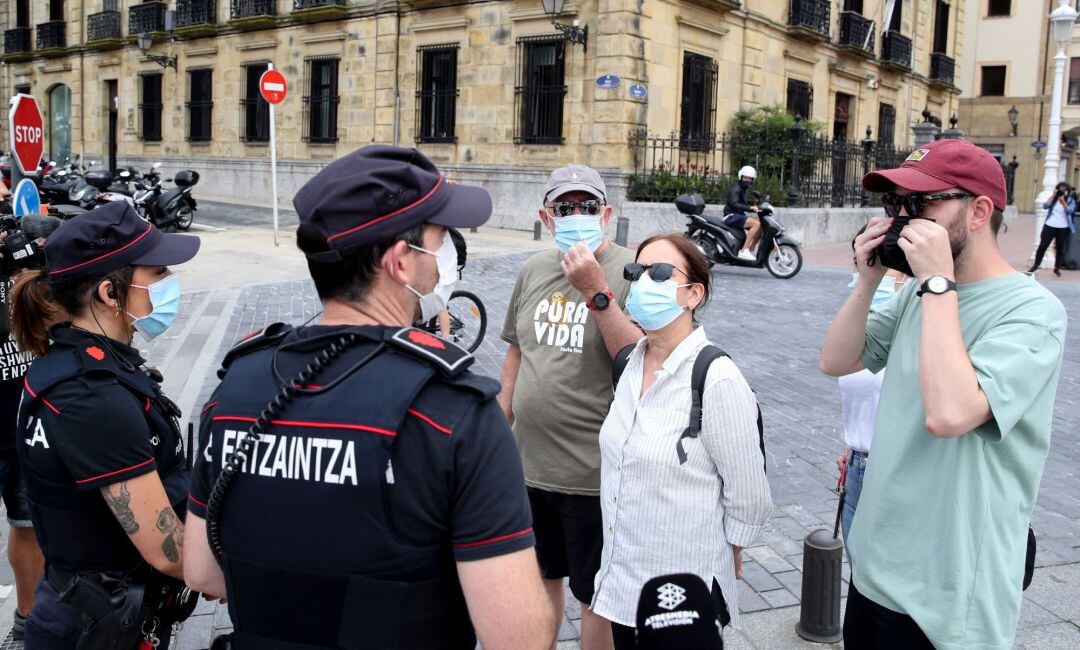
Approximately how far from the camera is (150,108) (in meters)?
29.1

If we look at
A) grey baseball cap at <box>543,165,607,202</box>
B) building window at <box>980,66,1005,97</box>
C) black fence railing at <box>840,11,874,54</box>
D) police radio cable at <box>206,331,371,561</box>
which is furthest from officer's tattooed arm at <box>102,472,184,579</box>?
building window at <box>980,66,1005,97</box>

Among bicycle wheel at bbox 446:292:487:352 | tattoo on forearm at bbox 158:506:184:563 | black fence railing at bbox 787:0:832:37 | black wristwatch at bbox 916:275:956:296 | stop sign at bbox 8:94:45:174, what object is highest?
black fence railing at bbox 787:0:832:37

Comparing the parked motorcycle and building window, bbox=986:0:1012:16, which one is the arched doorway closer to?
the parked motorcycle

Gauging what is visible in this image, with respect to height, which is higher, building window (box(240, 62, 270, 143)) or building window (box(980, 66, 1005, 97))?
building window (box(980, 66, 1005, 97))

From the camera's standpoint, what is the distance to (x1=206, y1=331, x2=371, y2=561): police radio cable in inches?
63.5

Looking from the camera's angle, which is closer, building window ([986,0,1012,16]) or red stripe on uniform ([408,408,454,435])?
red stripe on uniform ([408,408,454,435])

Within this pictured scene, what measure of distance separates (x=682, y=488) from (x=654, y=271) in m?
0.68

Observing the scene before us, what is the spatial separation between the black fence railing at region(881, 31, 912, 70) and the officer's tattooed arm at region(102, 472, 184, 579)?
29441 mm

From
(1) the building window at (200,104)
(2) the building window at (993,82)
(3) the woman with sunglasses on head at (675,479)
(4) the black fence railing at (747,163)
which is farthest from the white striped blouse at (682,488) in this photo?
(2) the building window at (993,82)

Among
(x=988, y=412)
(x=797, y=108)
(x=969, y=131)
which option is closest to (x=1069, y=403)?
(x=988, y=412)

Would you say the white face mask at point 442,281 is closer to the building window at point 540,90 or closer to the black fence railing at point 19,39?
the building window at point 540,90

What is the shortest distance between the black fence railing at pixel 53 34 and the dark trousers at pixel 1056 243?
3114cm

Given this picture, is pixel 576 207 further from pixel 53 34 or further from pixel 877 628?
pixel 53 34

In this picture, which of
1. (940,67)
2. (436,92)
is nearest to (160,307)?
(436,92)
